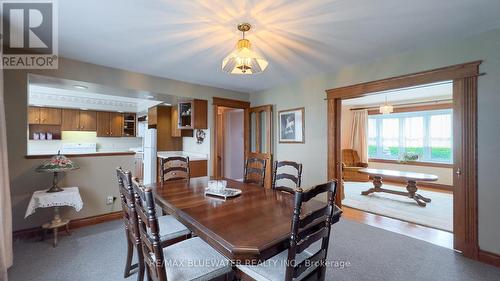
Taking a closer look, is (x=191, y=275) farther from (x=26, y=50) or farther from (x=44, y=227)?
(x=26, y=50)

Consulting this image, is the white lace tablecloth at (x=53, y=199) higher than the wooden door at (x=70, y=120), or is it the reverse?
the wooden door at (x=70, y=120)

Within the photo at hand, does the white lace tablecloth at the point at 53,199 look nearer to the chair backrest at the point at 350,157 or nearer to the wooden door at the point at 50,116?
the wooden door at the point at 50,116

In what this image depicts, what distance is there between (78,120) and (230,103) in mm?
4374

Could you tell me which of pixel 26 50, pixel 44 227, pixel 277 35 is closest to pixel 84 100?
pixel 26 50

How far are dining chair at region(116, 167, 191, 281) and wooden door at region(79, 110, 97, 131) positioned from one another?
5355 mm

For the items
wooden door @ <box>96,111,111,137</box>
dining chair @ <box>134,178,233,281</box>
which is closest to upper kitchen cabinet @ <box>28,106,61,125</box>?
wooden door @ <box>96,111,111,137</box>

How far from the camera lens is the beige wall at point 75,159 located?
2.61 meters

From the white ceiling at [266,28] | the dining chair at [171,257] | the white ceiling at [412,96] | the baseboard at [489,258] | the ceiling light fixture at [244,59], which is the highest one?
the white ceiling at [412,96]

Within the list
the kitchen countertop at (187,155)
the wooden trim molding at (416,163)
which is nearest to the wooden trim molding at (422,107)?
the wooden trim molding at (416,163)

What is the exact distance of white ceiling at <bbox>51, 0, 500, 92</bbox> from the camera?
177cm

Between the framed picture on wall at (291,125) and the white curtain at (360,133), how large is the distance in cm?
401

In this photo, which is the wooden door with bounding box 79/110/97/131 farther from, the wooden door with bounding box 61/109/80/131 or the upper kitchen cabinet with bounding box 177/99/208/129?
the upper kitchen cabinet with bounding box 177/99/208/129

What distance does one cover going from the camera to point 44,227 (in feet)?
8.41

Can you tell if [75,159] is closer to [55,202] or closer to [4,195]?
[55,202]
